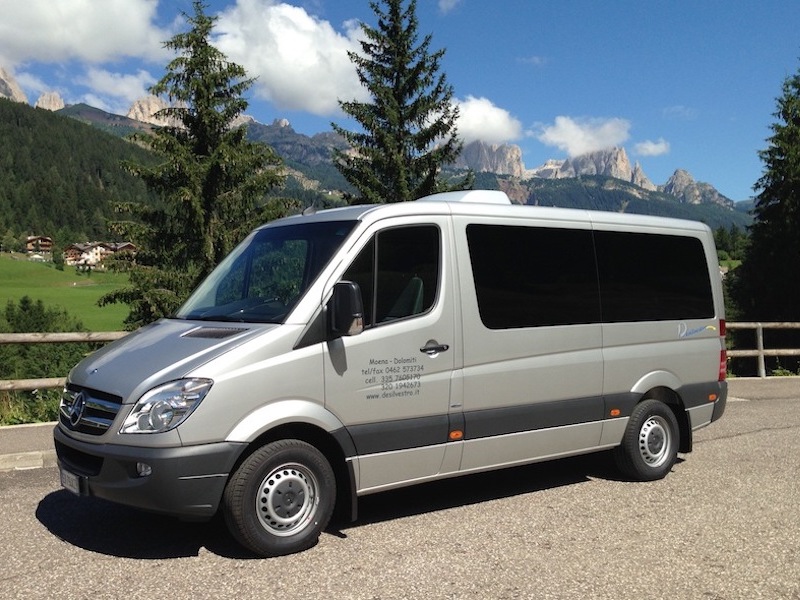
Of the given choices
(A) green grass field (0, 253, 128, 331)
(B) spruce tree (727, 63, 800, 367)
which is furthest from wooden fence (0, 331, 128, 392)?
(A) green grass field (0, 253, 128, 331)

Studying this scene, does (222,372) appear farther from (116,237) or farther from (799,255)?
(799,255)

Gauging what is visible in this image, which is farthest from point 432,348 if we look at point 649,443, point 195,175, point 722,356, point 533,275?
point 195,175

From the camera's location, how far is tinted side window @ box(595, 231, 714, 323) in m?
6.38

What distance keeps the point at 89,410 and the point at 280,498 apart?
49.5 inches

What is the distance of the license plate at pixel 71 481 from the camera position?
4.50 m

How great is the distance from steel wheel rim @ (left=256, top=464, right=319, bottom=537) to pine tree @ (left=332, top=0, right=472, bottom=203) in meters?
25.6

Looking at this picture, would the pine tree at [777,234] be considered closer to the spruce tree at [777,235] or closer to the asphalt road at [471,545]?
the spruce tree at [777,235]

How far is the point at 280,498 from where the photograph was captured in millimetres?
Answer: 4551

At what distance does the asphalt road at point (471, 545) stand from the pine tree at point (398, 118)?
24.3 meters

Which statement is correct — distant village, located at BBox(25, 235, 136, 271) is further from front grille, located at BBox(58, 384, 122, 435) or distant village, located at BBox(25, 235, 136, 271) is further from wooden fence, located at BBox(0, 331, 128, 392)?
front grille, located at BBox(58, 384, 122, 435)

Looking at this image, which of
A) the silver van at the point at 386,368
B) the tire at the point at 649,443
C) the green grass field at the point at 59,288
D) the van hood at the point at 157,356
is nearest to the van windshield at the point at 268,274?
the silver van at the point at 386,368

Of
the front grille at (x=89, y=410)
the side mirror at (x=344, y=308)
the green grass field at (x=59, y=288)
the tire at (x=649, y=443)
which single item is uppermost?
the green grass field at (x=59, y=288)

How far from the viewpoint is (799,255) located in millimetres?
35875

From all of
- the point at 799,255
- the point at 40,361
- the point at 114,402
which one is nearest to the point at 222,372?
the point at 114,402
